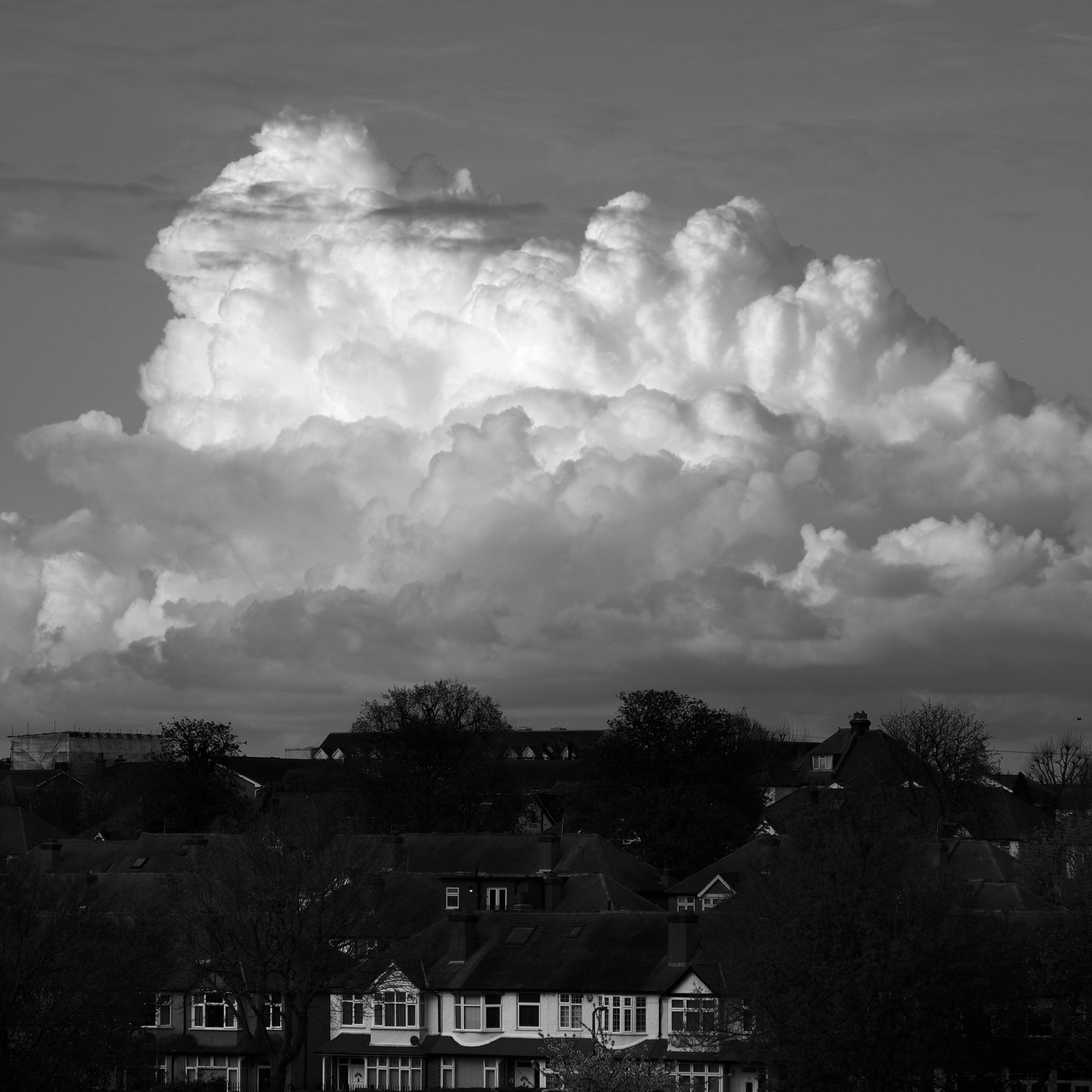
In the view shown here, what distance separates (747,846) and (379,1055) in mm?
32674

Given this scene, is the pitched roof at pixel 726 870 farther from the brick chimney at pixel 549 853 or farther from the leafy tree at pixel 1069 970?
the leafy tree at pixel 1069 970

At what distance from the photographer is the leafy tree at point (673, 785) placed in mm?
116438

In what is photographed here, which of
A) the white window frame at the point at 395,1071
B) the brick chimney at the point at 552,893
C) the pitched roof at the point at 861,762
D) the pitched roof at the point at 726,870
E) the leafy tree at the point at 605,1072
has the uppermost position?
the pitched roof at the point at 861,762

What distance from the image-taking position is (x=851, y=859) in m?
62.6

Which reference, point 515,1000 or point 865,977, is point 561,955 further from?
point 865,977

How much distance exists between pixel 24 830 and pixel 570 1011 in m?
57.4

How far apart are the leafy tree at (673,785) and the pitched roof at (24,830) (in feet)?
109

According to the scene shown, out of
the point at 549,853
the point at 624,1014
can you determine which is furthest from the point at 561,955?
the point at 549,853

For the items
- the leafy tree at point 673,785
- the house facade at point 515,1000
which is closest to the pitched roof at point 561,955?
the house facade at point 515,1000

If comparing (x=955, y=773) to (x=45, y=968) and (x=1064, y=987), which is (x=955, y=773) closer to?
(x=1064, y=987)

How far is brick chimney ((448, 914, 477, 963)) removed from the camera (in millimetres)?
76375

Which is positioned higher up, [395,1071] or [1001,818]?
[1001,818]

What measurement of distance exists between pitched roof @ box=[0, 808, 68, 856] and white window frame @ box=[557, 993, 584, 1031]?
164 feet

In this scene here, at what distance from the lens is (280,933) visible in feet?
233
